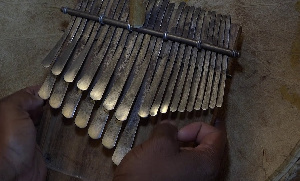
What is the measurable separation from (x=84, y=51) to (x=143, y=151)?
36 cm

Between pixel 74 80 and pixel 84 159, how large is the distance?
0.23m

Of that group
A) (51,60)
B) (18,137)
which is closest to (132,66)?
(51,60)

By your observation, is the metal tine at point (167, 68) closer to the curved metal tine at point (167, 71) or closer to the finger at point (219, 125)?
the curved metal tine at point (167, 71)

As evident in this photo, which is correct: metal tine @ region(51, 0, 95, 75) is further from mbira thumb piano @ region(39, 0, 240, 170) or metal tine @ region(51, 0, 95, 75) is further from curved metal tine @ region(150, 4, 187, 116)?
curved metal tine @ region(150, 4, 187, 116)

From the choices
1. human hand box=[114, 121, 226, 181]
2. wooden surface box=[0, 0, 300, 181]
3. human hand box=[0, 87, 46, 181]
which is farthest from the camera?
wooden surface box=[0, 0, 300, 181]

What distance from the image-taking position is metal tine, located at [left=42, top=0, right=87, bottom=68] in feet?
4.18

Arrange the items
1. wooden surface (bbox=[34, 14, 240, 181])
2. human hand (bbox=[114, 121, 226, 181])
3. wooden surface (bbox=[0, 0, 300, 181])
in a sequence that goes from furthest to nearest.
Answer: wooden surface (bbox=[0, 0, 300, 181]), wooden surface (bbox=[34, 14, 240, 181]), human hand (bbox=[114, 121, 226, 181])

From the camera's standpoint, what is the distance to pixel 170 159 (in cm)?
108

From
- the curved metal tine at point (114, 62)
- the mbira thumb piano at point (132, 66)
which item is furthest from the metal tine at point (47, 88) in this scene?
the curved metal tine at point (114, 62)

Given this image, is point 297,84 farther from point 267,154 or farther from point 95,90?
point 95,90

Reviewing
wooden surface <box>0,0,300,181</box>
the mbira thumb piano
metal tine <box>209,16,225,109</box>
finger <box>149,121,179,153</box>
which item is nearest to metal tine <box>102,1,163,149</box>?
the mbira thumb piano

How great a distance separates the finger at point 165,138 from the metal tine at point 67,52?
0.32 metres

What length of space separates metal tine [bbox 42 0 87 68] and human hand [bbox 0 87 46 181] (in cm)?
11

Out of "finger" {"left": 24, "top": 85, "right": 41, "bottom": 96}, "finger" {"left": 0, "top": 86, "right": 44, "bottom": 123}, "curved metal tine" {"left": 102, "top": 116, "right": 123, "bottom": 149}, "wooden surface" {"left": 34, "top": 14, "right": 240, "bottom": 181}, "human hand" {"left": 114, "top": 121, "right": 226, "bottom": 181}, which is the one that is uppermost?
"human hand" {"left": 114, "top": 121, "right": 226, "bottom": 181}
